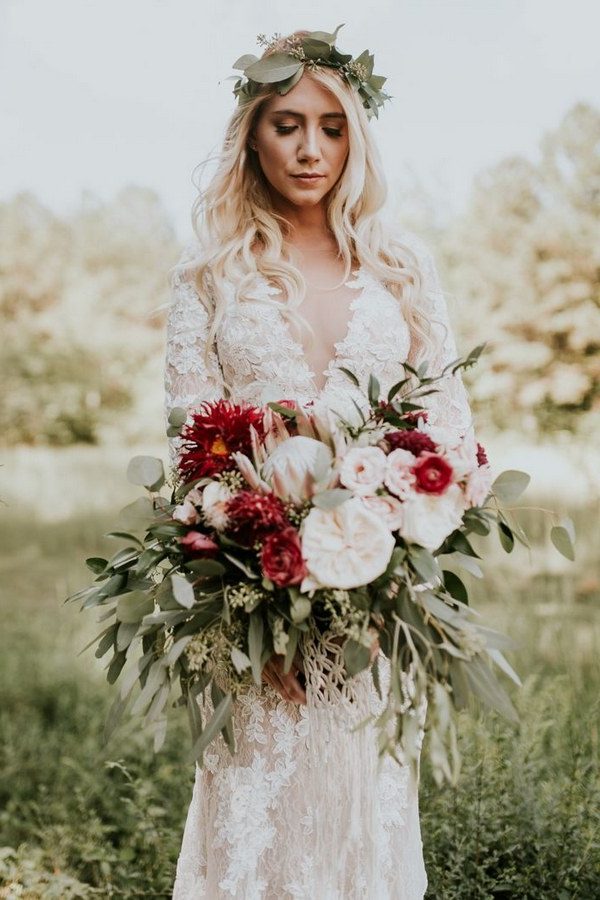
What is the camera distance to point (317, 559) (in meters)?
1.66

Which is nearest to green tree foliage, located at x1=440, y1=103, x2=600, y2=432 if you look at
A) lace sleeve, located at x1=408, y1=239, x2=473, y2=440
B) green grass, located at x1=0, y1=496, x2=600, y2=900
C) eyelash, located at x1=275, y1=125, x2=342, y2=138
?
green grass, located at x1=0, y1=496, x2=600, y2=900

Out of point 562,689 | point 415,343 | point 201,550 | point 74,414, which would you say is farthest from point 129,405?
point 201,550

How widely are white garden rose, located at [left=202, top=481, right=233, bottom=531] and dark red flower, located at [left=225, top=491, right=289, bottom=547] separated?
0.04 feet

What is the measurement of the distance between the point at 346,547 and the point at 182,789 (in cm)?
267

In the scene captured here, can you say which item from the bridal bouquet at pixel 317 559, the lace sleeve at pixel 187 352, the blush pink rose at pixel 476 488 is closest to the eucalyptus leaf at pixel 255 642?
the bridal bouquet at pixel 317 559

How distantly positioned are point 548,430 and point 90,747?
15.8ft

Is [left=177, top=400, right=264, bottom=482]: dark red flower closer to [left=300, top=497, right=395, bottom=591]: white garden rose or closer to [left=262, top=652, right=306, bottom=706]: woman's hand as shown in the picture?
[left=300, top=497, right=395, bottom=591]: white garden rose

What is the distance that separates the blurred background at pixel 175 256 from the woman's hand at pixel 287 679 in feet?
7.87

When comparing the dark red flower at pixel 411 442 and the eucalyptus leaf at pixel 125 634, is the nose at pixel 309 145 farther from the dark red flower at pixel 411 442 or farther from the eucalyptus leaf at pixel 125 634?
the eucalyptus leaf at pixel 125 634

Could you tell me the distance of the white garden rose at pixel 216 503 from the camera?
1.75m

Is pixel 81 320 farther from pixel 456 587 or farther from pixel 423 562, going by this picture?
pixel 423 562

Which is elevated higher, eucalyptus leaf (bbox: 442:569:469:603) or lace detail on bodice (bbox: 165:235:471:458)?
lace detail on bodice (bbox: 165:235:471:458)

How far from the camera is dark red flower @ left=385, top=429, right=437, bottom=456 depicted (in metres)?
1.77

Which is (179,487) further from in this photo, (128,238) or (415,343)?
(128,238)
